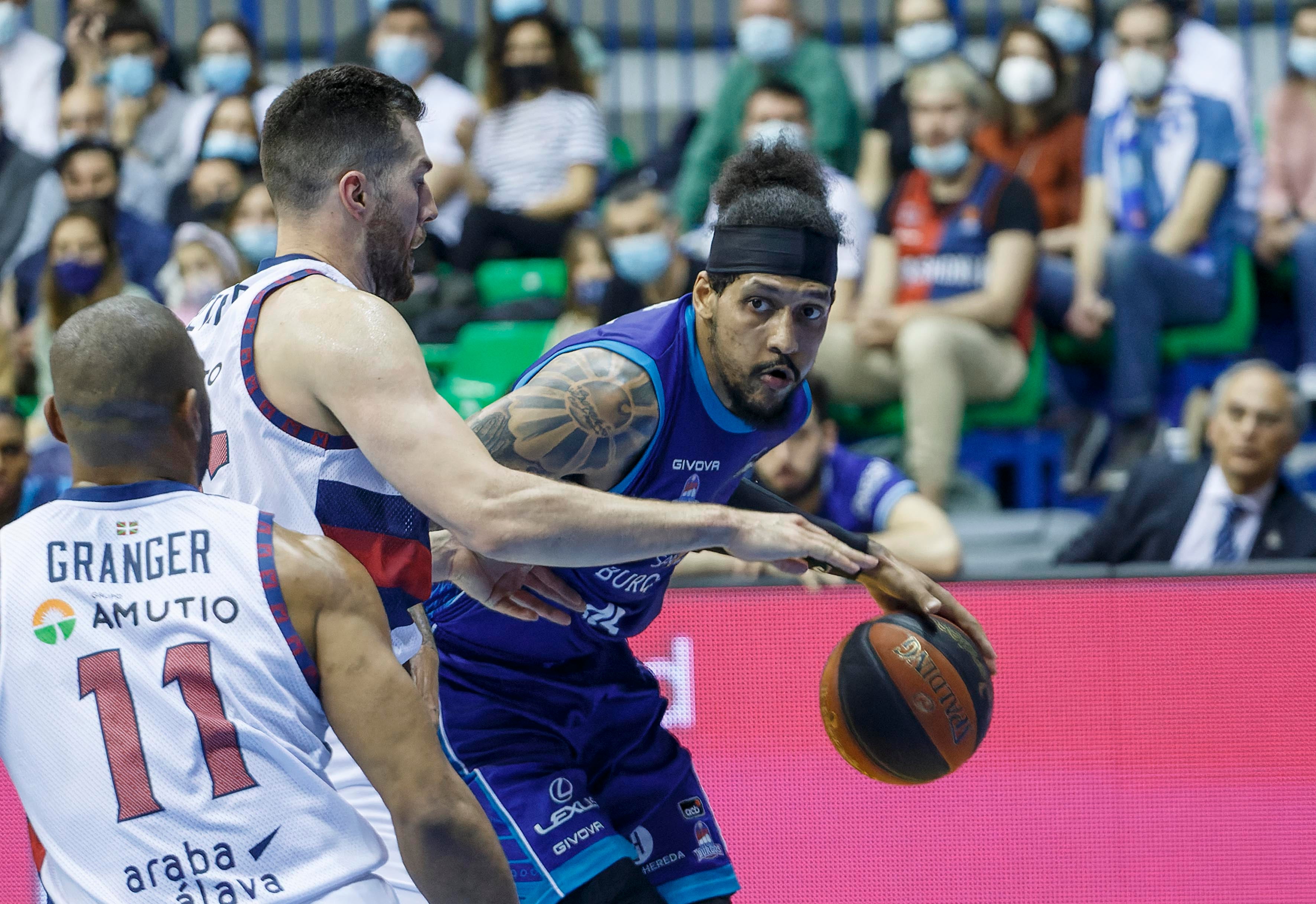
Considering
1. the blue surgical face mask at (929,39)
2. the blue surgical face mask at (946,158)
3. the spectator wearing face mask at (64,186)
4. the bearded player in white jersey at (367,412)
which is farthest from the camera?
the spectator wearing face mask at (64,186)

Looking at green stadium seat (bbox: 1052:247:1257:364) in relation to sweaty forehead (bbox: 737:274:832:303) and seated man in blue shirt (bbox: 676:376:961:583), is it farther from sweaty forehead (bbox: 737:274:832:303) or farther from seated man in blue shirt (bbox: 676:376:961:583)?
sweaty forehead (bbox: 737:274:832:303)

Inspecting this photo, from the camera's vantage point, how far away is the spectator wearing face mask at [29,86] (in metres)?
9.25

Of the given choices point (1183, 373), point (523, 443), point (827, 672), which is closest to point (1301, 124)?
point (1183, 373)

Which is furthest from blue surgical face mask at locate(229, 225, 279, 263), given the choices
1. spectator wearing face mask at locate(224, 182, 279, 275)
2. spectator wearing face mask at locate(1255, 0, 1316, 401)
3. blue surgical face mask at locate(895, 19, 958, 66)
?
spectator wearing face mask at locate(1255, 0, 1316, 401)

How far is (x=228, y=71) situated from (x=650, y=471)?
6373 mm

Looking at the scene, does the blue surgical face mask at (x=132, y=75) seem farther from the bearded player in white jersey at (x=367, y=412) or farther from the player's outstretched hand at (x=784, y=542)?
the player's outstretched hand at (x=784, y=542)

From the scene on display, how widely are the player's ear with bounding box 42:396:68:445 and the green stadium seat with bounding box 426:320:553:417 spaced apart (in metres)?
4.97

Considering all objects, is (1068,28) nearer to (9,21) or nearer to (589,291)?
(589,291)

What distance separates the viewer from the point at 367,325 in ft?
7.82

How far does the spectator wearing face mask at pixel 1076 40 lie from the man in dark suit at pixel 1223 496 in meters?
2.59

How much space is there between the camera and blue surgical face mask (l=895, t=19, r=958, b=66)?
25.0 feet

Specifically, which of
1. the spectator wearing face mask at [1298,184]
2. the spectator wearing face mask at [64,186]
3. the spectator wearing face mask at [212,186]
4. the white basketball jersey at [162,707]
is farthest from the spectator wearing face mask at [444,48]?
the white basketball jersey at [162,707]

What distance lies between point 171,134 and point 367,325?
23.3 ft

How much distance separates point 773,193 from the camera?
3379mm
